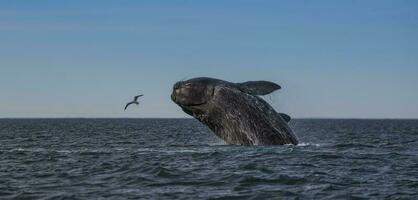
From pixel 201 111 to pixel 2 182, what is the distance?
635 cm

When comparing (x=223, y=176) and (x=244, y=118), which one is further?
(x=244, y=118)

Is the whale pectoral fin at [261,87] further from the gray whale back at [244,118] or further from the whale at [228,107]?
the gray whale back at [244,118]

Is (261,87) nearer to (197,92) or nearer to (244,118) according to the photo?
(244,118)

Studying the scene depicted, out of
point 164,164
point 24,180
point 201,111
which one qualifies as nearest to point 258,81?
point 201,111

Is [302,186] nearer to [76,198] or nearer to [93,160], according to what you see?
[76,198]

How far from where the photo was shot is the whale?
800 inches

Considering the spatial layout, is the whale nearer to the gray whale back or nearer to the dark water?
the gray whale back

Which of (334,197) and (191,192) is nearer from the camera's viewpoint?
(334,197)

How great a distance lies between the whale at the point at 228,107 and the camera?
20312 millimetres

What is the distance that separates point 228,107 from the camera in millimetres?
20469

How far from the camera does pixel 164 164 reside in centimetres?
2073

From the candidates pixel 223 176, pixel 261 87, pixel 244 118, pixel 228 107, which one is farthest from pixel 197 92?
pixel 223 176

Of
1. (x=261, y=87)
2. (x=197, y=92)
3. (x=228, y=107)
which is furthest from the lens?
(x=228, y=107)

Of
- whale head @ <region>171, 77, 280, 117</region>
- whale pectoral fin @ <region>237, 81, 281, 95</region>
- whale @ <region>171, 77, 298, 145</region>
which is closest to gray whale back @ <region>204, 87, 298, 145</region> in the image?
whale @ <region>171, 77, 298, 145</region>
